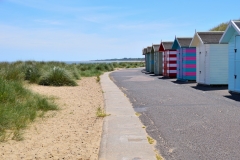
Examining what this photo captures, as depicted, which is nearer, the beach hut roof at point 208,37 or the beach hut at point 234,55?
the beach hut at point 234,55

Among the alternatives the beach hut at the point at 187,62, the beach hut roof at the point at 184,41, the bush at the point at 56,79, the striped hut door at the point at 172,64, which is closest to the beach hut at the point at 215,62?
the beach hut at the point at 187,62

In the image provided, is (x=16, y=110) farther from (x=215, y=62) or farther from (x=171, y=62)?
(x=171, y=62)

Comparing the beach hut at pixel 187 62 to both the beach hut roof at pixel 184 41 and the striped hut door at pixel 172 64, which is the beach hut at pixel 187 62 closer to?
the beach hut roof at pixel 184 41

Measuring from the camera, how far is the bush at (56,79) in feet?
70.3

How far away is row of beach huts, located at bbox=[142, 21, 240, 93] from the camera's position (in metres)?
15.7

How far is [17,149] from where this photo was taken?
22.2 feet

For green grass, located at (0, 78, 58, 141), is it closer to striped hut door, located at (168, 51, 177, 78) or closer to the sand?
the sand

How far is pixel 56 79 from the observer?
21672mm

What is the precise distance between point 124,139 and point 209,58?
43.8 ft

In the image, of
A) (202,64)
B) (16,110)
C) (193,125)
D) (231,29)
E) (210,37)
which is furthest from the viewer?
(202,64)

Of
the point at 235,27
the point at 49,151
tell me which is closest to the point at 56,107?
the point at 49,151

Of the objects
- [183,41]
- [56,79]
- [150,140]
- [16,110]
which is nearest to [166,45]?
[183,41]

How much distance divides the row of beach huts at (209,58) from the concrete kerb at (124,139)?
6776 millimetres

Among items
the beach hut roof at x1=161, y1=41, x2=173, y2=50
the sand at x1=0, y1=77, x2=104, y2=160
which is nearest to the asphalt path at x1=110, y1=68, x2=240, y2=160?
the sand at x1=0, y1=77, x2=104, y2=160
